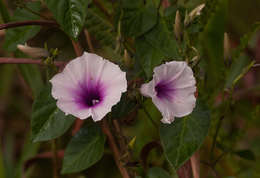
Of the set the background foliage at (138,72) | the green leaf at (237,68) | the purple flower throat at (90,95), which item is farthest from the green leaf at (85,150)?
the green leaf at (237,68)

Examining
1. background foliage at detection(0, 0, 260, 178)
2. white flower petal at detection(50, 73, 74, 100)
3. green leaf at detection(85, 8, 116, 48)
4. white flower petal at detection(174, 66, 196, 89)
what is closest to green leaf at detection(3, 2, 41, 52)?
background foliage at detection(0, 0, 260, 178)

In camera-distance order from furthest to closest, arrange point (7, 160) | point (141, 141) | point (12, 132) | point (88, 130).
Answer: point (12, 132) < point (7, 160) < point (141, 141) < point (88, 130)

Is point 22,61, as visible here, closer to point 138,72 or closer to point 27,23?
point 27,23

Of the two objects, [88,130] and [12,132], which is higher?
[88,130]

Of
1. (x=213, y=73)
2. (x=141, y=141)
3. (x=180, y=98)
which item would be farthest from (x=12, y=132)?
(x=180, y=98)

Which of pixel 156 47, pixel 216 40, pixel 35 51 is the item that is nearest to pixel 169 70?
pixel 156 47

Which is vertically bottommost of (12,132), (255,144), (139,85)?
(12,132)

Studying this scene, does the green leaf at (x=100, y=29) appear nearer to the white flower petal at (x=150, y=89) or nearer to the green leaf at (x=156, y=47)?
the green leaf at (x=156, y=47)

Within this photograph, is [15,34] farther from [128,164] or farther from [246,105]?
[246,105]
